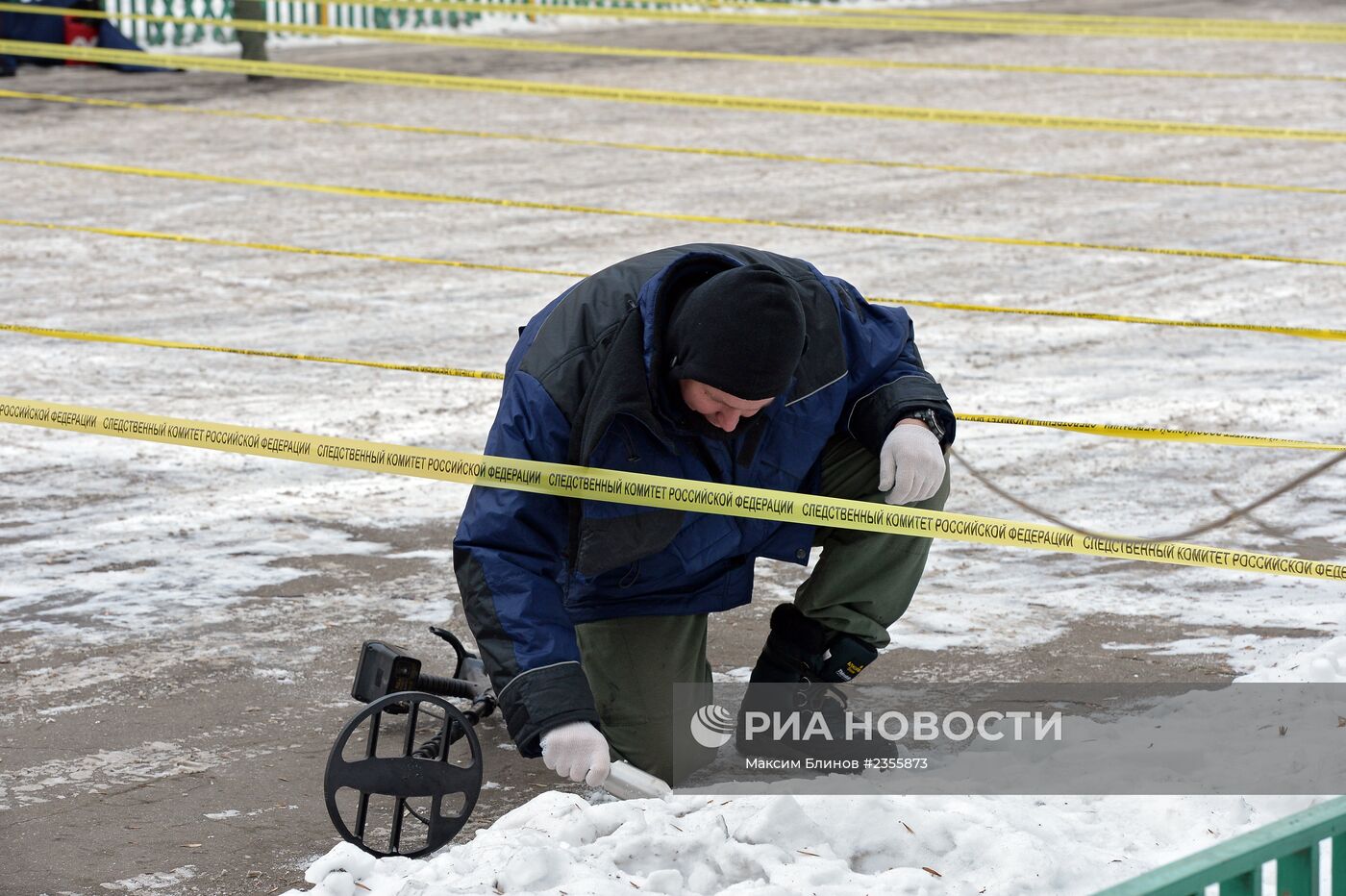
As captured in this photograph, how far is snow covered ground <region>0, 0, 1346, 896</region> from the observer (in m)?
3.08

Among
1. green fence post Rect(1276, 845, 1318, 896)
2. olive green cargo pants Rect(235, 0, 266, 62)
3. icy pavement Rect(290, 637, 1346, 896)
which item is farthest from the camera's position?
olive green cargo pants Rect(235, 0, 266, 62)

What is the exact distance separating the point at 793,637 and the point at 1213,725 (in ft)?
2.93

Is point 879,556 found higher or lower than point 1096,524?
higher

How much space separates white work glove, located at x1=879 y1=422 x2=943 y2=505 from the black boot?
1.20 feet

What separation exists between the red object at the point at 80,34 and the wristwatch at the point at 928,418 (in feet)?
39.2

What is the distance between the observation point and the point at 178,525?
5.07 meters

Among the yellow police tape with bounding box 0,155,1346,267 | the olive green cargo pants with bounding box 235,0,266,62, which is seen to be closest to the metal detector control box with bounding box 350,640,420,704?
the yellow police tape with bounding box 0,155,1346,267

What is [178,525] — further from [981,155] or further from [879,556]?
[981,155]

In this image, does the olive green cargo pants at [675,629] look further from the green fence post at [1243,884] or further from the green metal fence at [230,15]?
the green metal fence at [230,15]

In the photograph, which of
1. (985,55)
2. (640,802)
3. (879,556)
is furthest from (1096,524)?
(985,55)

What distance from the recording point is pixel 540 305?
776 centimetres

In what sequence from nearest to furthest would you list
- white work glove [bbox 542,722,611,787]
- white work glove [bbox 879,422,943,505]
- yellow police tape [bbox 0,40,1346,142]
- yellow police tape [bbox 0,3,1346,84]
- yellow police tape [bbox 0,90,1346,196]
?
white work glove [bbox 542,722,611,787], white work glove [bbox 879,422,943,505], yellow police tape [bbox 0,40,1346,142], yellow police tape [bbox 0,90,1346,196], yellow police tape [bbox 0,3,1346,84]

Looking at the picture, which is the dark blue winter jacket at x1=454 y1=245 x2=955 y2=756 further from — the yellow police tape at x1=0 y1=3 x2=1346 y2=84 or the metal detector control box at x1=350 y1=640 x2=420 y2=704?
the yellow police tape at x1=0 y1=3 x2=1346 y2=84

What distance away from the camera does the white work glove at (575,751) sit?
2967 millimetres
